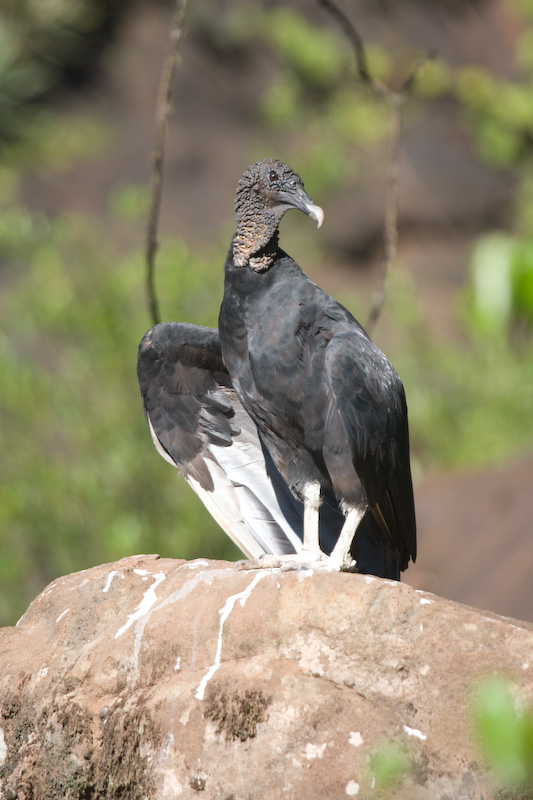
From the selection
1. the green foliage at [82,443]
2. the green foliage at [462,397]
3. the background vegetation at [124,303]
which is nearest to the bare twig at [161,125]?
the background vegetation at [124,303]

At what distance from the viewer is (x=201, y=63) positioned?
11969mm

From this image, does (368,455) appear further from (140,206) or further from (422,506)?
(140,206)

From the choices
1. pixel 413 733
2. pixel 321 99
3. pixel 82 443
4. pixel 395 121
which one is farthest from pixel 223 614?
pixel 321 99

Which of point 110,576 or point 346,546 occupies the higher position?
point 110,576

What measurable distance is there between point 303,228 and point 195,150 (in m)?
1.78

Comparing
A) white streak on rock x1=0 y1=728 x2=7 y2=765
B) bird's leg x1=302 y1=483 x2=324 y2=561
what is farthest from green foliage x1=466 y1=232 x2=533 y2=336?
white streak on rock x1=0 y1=728 x2=7 y2=765

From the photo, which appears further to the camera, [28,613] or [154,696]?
[28,613]

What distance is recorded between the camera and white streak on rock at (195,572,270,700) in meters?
2.57

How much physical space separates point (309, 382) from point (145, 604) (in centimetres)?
92

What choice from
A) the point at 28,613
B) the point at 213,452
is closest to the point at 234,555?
the point at 213,452

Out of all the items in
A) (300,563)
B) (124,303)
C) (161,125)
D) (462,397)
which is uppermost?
(161,125)

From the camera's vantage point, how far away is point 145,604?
9.44ft

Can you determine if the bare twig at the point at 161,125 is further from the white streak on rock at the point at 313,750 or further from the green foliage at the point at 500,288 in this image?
the green foliage at the point at 500,288

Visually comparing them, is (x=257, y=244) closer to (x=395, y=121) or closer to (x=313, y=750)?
(x=395, y=121)
